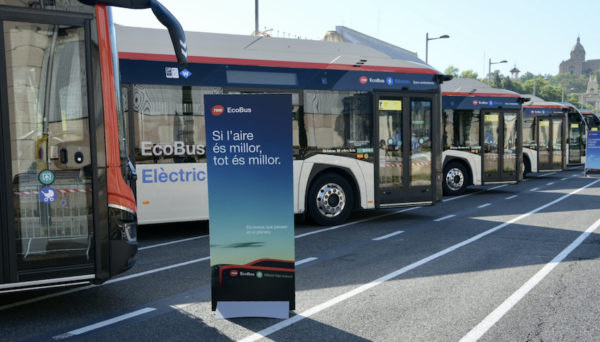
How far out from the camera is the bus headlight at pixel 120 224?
550cm

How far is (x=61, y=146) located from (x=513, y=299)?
482cm

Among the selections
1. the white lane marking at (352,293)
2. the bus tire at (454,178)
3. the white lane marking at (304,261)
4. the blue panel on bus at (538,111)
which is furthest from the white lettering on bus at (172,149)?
the blue panel on bus at (538,111)

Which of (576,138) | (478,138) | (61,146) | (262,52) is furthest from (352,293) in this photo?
(576,138)

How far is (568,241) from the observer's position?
9281mm

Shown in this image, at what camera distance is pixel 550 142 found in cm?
2392

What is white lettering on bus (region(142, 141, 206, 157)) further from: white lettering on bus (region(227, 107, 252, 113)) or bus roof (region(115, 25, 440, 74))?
white lettering on bus (region(227, 107, 252, 113))

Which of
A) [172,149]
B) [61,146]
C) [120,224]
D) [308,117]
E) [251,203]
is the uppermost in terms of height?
[308,117]

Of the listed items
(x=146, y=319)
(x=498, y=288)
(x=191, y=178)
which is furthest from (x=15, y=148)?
(x=498, y=288)

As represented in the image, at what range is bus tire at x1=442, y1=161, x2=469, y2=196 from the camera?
1734 centimetres

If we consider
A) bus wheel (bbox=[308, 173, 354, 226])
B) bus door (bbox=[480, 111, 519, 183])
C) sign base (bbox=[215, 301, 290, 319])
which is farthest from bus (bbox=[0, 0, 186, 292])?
bus door (bbox=[480, 111, 519, 183])

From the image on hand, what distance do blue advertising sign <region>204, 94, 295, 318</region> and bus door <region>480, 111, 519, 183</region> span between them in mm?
13499

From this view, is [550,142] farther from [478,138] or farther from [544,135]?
[478,138]

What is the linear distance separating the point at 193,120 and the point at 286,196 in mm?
4661

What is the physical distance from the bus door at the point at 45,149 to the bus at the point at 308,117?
3.77m
